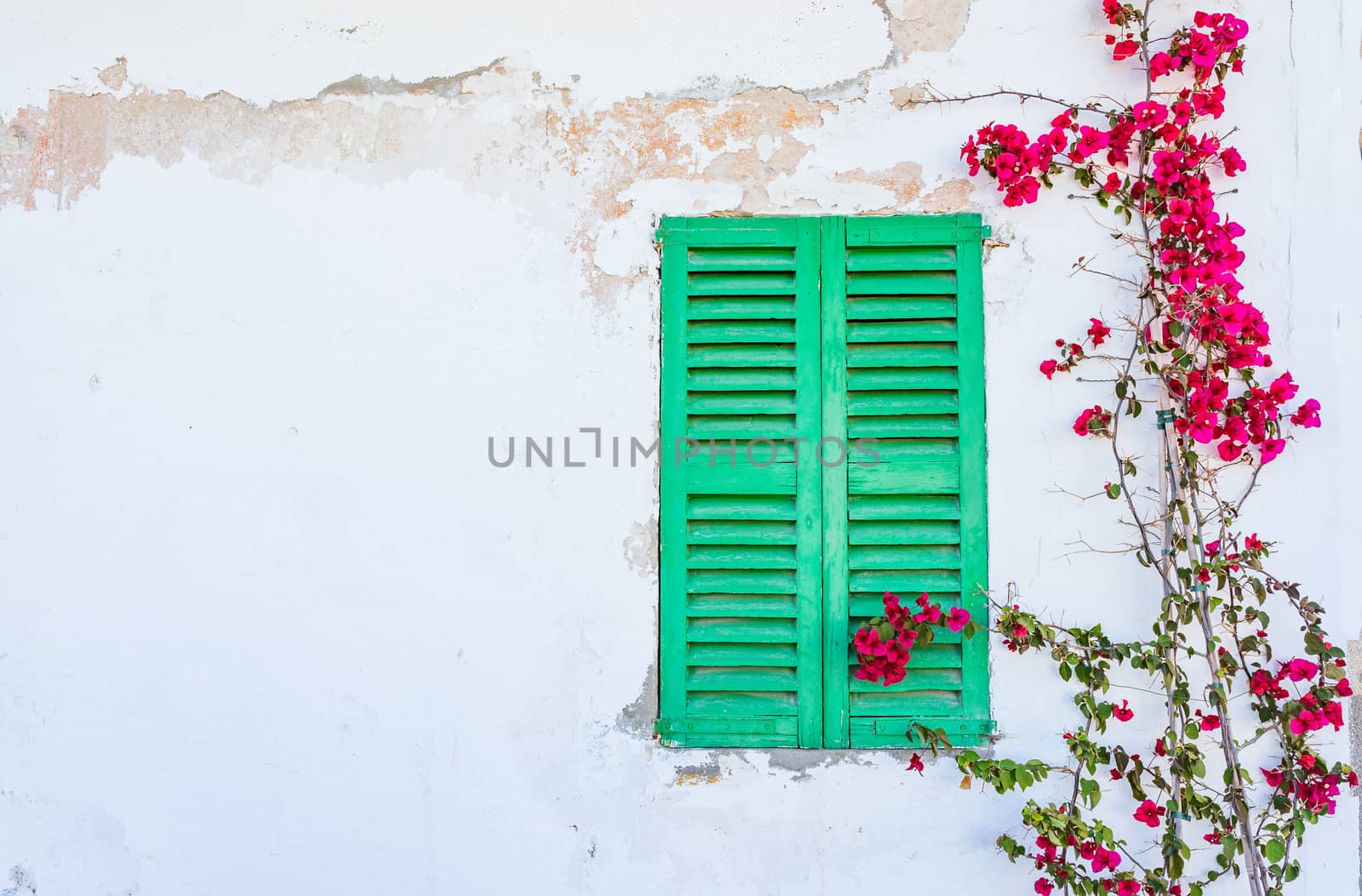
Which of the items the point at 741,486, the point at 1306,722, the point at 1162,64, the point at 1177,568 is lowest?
the point at 1306,722

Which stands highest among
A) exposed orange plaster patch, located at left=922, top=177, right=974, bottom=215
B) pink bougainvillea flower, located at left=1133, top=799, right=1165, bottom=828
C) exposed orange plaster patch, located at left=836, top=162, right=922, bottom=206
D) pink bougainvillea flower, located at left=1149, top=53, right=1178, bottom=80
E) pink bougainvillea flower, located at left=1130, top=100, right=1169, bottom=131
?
pink bougainvillea flower, located at left=1149, top=53, right=1178, bottom=80

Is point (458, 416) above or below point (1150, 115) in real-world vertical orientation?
below

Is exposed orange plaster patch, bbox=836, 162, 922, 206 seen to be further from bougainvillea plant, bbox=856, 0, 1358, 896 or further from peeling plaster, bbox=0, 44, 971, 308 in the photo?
bougainvillea plant, bbox=856, 0, 1358, 896

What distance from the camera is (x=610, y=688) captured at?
246cm

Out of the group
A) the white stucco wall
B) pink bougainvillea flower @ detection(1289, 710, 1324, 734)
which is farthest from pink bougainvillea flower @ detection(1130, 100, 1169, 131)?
pink bougainvillea flower @ detection(1289, 710, 1324, 734)

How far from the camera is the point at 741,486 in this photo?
8.02ft

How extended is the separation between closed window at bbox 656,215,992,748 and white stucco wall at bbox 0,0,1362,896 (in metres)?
0.08

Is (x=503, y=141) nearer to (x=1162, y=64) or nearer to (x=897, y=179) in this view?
(x=897, y=179)

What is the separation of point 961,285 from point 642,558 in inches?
42.1

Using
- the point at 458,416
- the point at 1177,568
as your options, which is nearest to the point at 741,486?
the point at 458,416

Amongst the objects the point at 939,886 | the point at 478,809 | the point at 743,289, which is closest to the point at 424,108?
the point at 743,289

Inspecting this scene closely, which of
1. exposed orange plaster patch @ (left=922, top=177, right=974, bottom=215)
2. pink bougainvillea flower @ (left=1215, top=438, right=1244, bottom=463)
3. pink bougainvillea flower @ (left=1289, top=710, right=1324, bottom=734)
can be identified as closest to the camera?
pink bougainvillea flower @ (left=1289, top=710, right=1324, bottom=734)

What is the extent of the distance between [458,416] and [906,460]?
116 cm

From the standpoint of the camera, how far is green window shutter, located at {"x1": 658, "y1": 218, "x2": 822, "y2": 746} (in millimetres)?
2424
